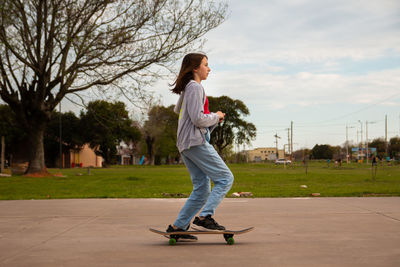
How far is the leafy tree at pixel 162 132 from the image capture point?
6819 centimetres

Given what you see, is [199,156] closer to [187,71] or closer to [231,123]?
[187,71]

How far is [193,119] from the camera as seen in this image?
163 inches

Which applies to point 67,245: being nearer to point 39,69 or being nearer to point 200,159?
point 200,159

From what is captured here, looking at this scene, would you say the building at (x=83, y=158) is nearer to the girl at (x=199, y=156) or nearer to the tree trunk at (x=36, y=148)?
the tree trunk at (x=36, y=148)

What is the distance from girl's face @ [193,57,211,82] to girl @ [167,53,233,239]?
0.09ft

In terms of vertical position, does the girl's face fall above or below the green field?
above

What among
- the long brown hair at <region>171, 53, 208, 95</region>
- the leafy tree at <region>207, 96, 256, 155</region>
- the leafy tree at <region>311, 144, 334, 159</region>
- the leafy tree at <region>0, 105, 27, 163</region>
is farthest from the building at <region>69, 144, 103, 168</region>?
the leafy tree at <region>311, 144, 334, 159</region>

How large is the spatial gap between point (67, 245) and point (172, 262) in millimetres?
1295

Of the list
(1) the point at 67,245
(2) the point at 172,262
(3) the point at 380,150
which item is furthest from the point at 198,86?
(3) the point at 380,150

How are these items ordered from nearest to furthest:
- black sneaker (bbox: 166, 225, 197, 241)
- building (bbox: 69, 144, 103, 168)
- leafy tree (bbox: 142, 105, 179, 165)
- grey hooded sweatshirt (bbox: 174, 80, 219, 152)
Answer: grey hooded sweatshirt (bbox: 174, 80, 219, 152), black sneaker (bbox: 166, 225, 197, 241), leafy tree (bbox: 142, 105, 179, 165), building (bbox: 69, 144, 103, 168)

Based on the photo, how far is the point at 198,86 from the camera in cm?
424

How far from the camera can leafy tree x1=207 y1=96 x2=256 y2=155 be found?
245ft

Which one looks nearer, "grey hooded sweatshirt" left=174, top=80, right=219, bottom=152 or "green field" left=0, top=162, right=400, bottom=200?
"grey hooded sweatshirt" left=174, top=80, right=219, bottom=152

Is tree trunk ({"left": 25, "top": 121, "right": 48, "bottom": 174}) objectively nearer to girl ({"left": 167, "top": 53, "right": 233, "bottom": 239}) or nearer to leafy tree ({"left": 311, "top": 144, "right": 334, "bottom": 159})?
girl ({"left": 167, "top": 53, "right": 233, "bottom": 239})
